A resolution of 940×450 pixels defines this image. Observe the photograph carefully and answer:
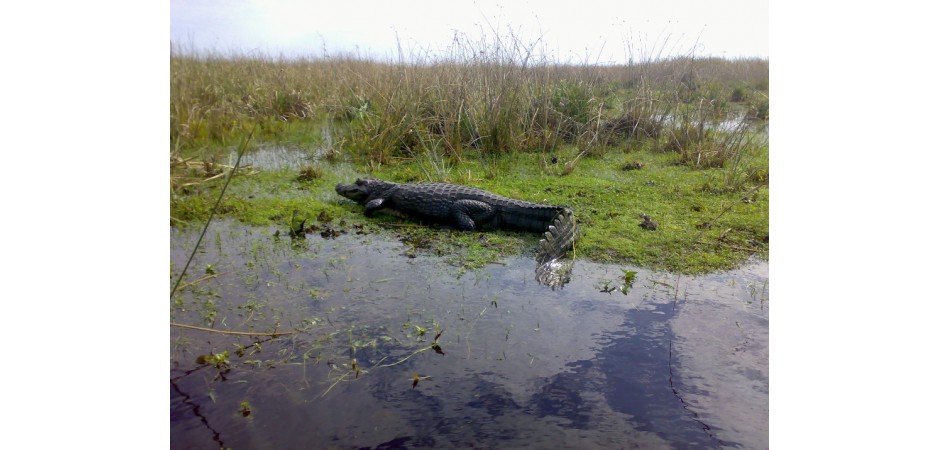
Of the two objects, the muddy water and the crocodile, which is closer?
the muddy water

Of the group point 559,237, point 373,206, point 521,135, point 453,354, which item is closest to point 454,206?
point 373,206

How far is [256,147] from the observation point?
2559 mm

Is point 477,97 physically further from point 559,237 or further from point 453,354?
point 453,354

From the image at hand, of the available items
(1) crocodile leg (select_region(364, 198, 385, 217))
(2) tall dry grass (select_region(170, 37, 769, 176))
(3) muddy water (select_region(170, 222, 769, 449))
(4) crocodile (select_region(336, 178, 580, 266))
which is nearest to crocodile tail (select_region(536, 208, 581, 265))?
(4) crocodile (select_region(336, 178, 580, 266))

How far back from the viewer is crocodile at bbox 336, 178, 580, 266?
3.06 m

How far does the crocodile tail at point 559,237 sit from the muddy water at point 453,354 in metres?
0.14

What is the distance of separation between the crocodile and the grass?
0.08m

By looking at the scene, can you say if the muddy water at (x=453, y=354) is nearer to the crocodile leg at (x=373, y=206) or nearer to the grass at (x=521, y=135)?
the grass at (x=521, y=135)

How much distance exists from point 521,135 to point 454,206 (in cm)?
68

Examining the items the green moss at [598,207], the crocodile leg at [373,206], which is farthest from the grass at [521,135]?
the crocodile leg at [373,206]

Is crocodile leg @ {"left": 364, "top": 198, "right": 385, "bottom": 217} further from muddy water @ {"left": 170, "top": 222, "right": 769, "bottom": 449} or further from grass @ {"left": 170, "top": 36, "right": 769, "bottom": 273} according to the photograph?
muddy water @ {"left": 170, "top": 222, "right": 769, "bottom": 449}

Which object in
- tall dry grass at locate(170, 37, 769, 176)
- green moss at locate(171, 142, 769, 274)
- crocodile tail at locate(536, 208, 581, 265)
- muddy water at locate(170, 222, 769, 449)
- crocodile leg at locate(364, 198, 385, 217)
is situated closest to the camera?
muddy water at locate(170, 222, 769, 449)
